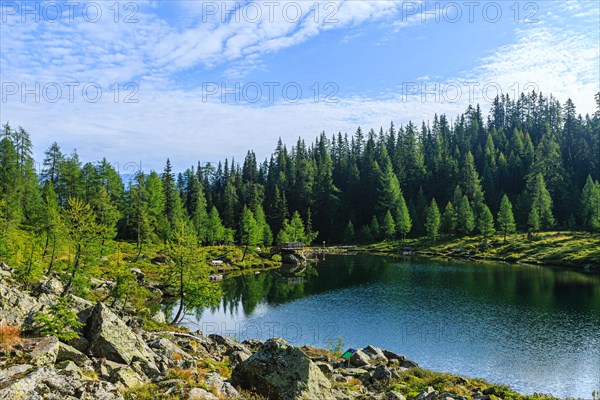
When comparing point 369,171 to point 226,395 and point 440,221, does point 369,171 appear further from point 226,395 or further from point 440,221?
point 226,395

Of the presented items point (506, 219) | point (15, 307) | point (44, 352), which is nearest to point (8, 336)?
point (44, 352)

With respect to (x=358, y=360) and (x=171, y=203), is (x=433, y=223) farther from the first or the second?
(x=358, y=360)

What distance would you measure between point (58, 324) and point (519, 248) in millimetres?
106603

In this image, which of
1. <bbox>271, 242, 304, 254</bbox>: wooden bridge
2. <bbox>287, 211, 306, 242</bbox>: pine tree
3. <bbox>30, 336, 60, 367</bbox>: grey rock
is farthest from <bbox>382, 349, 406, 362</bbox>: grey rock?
<bbox>287, 211, 306, 242</bbox>: pine tree

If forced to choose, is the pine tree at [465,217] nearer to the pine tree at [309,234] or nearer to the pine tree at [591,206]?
the pine tree at [591,206]

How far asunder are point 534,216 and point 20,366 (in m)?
120

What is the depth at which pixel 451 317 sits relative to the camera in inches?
1965

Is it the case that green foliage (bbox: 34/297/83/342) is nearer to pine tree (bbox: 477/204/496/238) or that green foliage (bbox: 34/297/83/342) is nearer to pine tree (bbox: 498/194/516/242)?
pine tree (bbox: 498/194/516/242)

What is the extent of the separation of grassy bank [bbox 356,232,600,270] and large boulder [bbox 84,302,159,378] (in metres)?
91.4

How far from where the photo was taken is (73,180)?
10675 cm

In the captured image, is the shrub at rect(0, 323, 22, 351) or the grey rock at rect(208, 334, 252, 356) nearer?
the shrub at rect(0, 323, 22, 351)

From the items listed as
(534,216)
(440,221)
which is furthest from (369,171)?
(534,216)

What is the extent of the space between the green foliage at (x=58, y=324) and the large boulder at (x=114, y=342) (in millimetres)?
703

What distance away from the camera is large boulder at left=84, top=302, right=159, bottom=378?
17141mm
